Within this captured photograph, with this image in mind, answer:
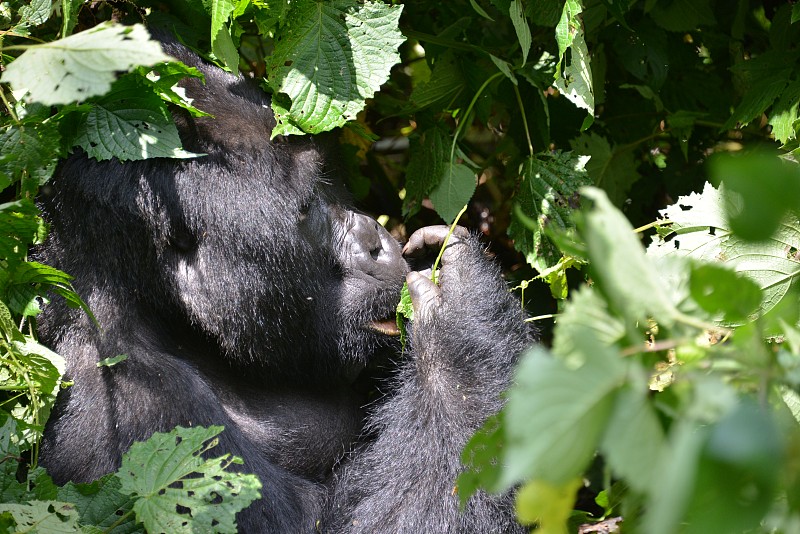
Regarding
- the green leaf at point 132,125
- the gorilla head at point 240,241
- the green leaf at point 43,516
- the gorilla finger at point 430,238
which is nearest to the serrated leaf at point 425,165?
the gorilla finger at point 430,238

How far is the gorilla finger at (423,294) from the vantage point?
2.25 metres

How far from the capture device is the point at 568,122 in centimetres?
287

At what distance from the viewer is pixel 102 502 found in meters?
1.84

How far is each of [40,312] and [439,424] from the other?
1.05m

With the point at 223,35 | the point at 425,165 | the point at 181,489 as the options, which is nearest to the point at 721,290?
the point at 181,489

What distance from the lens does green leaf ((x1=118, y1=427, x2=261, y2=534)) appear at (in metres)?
1.70

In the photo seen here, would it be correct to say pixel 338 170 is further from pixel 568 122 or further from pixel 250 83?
pixel 568 122

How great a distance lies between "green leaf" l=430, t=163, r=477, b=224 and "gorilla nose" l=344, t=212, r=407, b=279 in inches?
9.8

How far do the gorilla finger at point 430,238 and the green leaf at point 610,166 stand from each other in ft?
2.46

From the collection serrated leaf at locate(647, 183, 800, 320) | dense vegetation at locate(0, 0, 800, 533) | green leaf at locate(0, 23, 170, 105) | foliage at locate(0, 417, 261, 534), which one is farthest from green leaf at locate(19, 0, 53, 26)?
serrated leaf at locate(647, 183, 800, 320)

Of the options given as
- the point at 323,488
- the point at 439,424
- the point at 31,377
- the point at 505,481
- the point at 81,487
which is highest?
the point at 505,481

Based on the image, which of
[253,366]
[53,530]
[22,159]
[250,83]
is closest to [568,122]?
[250,83]

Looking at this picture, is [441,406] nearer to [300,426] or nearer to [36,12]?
[300,426]

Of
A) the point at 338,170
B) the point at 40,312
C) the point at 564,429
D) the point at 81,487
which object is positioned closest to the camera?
the point at 564,429
